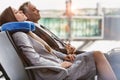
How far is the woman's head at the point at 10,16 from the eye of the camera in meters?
2.50

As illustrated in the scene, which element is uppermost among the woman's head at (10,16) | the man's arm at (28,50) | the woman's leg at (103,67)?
the woman's head at (10,16)

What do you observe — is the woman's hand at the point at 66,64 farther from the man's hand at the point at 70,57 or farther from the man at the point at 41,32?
the man at the point at 41,32

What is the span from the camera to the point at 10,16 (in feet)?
8.27

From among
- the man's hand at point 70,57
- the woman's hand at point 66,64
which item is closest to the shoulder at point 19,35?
the woman's hand at point 66,64

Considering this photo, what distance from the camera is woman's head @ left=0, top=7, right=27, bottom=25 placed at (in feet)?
8.21

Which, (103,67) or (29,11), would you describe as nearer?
(103,67)

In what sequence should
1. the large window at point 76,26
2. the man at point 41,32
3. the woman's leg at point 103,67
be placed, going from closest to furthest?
the woman's leg at point 103,67, the man at point 41,32, the large window at point 76,26

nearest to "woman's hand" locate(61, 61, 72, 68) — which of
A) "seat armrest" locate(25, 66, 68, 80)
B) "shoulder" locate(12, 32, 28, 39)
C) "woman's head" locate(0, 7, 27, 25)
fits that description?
"seat armrest" locate(25, 66, 68, 80)

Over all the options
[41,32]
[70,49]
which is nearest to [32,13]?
[41,32]

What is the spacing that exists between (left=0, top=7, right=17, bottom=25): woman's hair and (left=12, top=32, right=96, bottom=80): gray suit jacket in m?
0.20

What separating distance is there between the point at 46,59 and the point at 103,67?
0.40m

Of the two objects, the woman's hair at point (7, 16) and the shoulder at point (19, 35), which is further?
the woman's hair at point (7, 16)

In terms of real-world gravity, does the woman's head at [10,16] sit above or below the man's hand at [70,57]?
above

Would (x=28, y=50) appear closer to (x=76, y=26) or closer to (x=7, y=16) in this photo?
(x=7, y=16)
